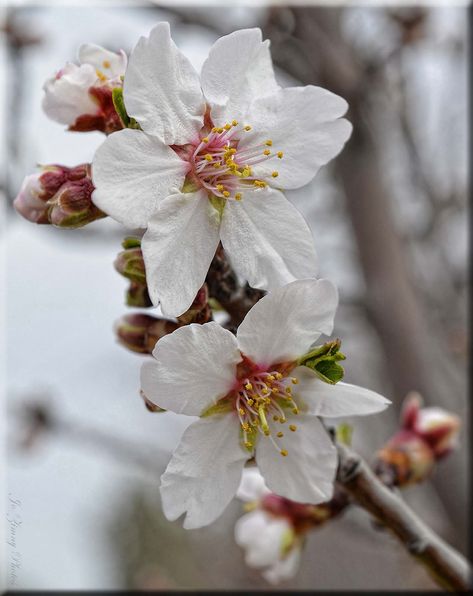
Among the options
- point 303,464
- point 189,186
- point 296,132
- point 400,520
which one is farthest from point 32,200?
point 400,520

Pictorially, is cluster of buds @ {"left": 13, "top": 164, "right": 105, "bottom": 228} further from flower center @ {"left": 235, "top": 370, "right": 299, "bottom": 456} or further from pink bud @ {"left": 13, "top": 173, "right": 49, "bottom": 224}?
flower center @ {"left": 235, "top": 370, "right": 299, "bottom": 456}

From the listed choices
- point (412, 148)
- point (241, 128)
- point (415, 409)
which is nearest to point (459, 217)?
point (412, 148)

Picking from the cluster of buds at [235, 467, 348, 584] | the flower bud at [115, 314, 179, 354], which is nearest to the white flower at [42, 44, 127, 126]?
the flower bud at [115, 314, 179, 354]

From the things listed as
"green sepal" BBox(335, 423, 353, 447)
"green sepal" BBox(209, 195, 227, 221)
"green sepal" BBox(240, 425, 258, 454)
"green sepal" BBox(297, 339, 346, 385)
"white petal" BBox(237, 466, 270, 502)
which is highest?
"green sepal" BBox(209, 195, 227, 221)

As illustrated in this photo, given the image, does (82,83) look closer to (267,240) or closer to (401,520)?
(267,240)

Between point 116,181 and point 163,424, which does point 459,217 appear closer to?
point 163,424
